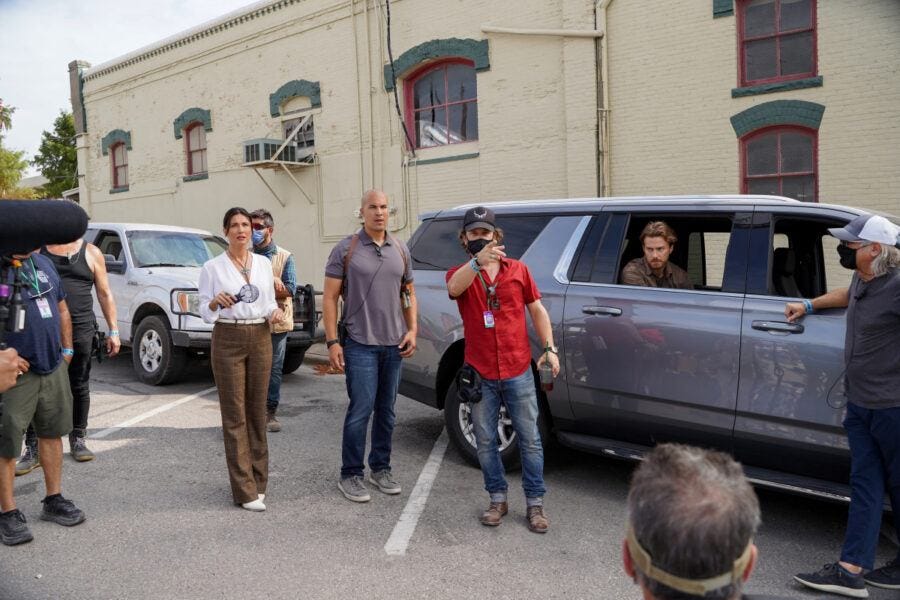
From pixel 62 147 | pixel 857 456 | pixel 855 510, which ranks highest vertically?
pixel 62 147

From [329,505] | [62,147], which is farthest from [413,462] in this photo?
[62,147]

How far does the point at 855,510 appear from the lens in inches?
135

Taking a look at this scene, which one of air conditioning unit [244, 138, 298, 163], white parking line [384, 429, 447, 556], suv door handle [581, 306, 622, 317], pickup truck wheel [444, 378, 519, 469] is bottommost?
white parking line [384, 429, 447, 556]

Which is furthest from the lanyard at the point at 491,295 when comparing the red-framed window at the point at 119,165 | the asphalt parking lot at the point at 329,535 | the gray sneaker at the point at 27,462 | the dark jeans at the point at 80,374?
the red-framed window at the point at 119,165

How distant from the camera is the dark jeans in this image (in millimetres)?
5488

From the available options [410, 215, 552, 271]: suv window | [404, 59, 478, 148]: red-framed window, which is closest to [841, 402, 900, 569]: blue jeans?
[410, 215, 552, 271]: suv window

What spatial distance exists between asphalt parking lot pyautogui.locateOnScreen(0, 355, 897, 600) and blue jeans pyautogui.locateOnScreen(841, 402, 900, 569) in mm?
270

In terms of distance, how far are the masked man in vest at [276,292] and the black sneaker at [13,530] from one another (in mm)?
2340

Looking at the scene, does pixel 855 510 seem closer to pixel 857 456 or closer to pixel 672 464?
pixel 857 456

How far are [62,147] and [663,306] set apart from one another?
1736 inches

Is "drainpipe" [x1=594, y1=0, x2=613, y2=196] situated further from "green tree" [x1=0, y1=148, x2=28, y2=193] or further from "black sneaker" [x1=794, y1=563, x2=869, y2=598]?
"green tree" [x1=0, y1=148, x2=28, y2=193]

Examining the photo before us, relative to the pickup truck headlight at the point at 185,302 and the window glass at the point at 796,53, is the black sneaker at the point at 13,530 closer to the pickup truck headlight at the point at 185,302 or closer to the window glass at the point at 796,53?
the pickup truck headlight at the point at 185,302

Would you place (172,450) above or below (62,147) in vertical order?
below

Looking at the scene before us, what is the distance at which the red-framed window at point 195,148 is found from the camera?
56.9 ft
